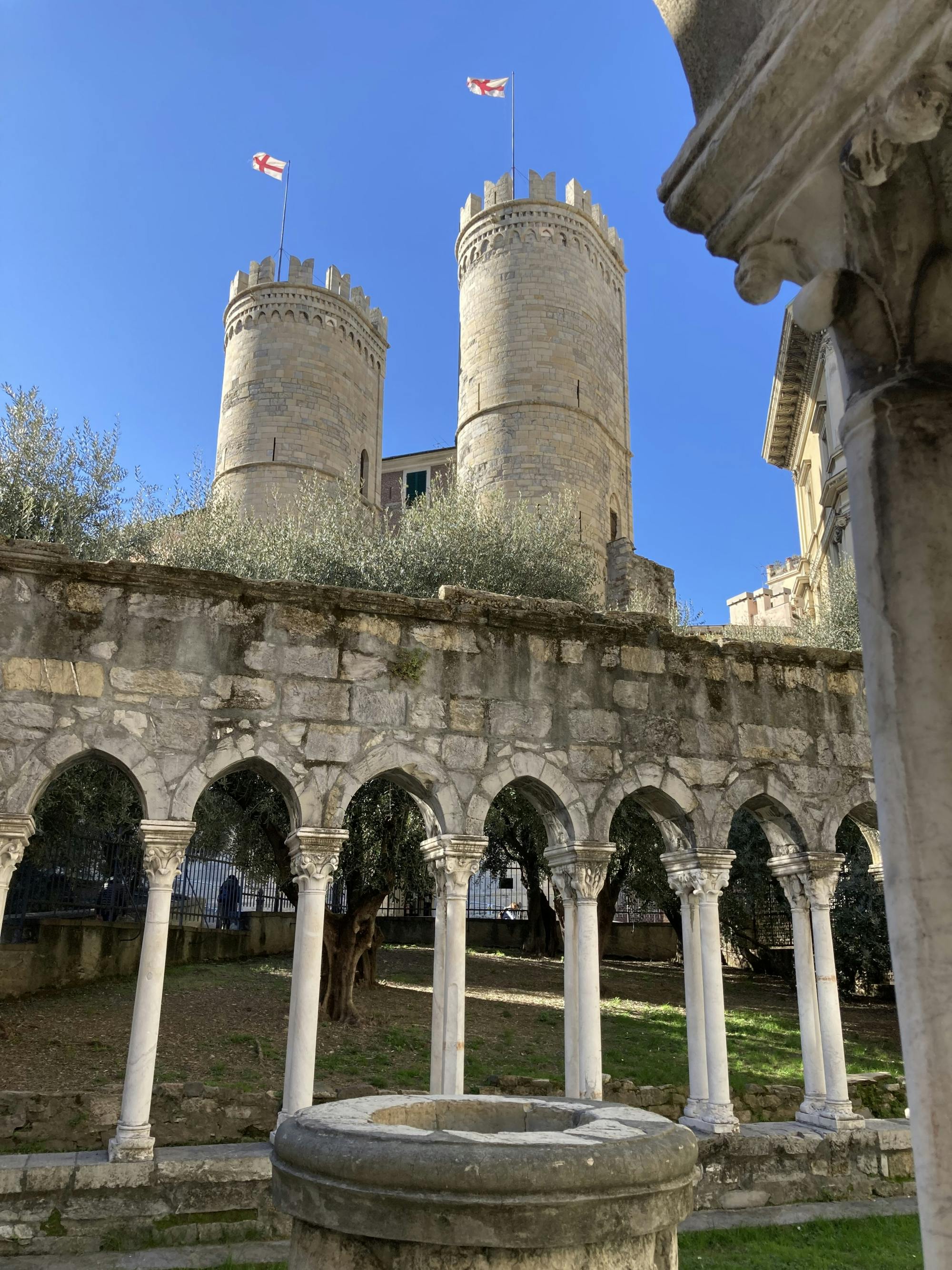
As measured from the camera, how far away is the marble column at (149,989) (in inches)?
236

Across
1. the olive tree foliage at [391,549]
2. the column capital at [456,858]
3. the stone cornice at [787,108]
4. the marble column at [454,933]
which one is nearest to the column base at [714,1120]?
the marble column at [454,933]

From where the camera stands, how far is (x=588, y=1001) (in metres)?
7.16

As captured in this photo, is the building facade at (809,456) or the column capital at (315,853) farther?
the building facade at (809,456)

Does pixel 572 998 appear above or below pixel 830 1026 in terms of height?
above

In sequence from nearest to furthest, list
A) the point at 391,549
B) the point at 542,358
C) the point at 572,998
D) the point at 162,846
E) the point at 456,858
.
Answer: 1. the point at 162,846
2. the point at 456,858
3. the point at 572,998
4. the point at 391,549
5. the point at 542,358

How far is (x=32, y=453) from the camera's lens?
554 inches

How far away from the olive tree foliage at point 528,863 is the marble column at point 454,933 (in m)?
6.67

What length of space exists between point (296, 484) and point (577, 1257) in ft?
90.2

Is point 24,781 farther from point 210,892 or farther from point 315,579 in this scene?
point 210,892

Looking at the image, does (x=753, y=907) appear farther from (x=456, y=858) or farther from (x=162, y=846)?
(x=162, y=846)

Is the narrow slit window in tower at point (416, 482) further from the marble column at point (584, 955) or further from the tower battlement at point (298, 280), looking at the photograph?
the marble column at point (584, 955)

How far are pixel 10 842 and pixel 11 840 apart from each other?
0.5 inches

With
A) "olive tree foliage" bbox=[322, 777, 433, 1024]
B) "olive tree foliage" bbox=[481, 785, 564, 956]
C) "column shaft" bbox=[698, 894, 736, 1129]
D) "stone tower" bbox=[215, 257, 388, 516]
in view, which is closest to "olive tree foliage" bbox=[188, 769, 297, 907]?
"olive tree foliage" bbox=[322, 777, 433, 1024]

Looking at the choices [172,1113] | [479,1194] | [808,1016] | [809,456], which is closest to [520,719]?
[808,1016]
